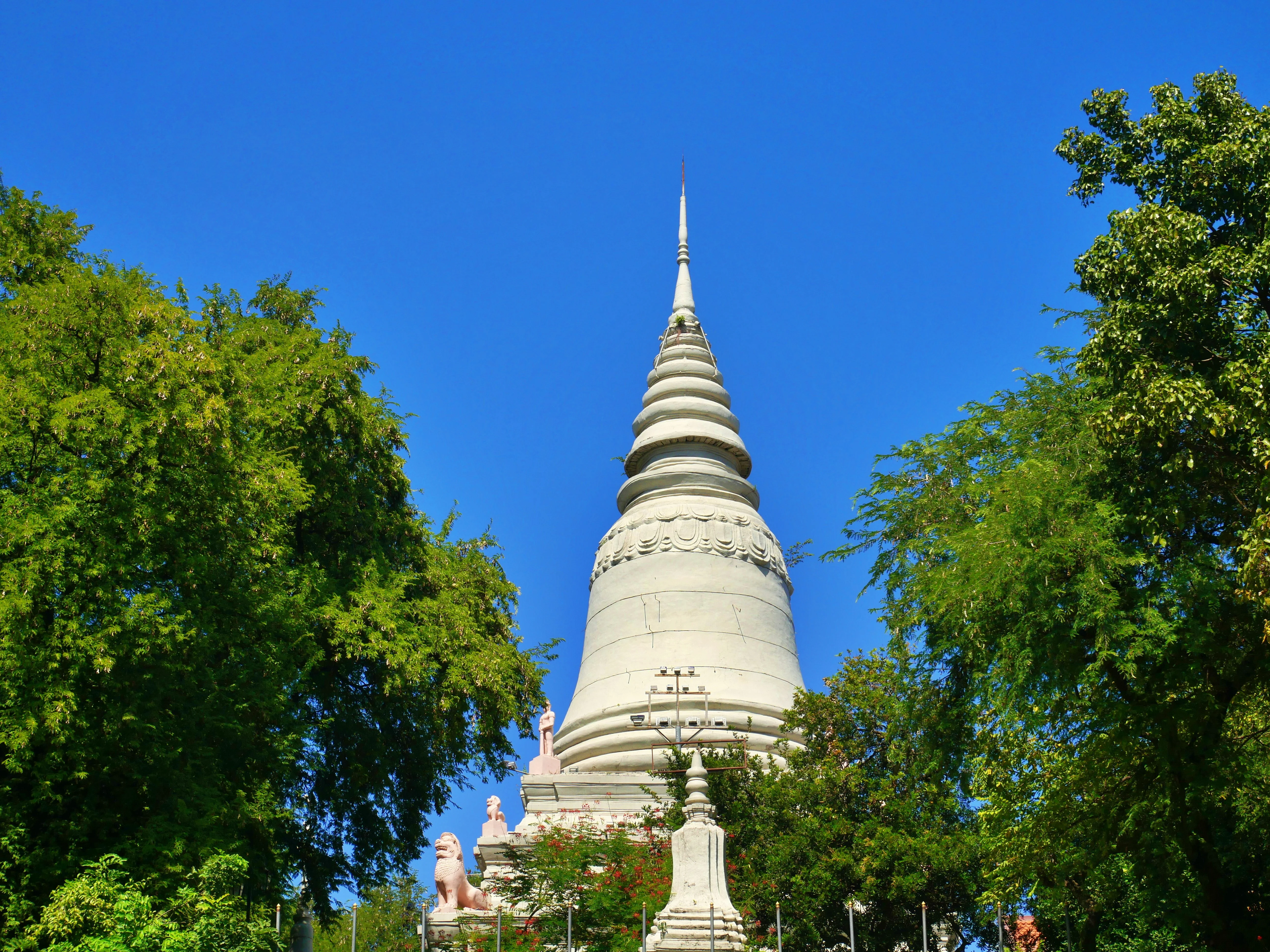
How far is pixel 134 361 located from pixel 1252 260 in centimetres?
1134

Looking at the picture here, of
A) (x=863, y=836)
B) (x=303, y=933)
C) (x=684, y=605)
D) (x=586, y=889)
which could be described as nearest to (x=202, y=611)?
(x=586, y=889)

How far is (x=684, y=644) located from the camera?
2716cm

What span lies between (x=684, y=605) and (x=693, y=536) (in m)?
1.79

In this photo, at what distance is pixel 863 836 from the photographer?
1720cm

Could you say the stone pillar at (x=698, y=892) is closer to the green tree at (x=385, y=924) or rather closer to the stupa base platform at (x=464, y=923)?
the stupa base platform at (x=464, y=923)

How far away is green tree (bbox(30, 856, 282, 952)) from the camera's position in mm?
11023

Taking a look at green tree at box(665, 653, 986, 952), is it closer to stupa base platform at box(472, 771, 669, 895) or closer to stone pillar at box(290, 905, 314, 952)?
stupa base platform at box(472, 771, 669, 895)

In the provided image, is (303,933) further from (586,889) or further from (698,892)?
(698,892)

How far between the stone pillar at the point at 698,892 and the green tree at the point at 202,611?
4.72 m

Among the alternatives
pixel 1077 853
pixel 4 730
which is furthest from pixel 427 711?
pixel 1077 853

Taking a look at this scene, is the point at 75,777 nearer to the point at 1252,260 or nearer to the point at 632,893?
the point at 632,893

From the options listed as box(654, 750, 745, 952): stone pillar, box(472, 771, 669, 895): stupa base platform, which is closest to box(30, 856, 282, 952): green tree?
box(654, 750, 745, 952): stone pillar

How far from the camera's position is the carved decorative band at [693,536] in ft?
94.1

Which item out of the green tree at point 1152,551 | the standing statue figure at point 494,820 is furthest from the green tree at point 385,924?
the green tree at point 1152,551
